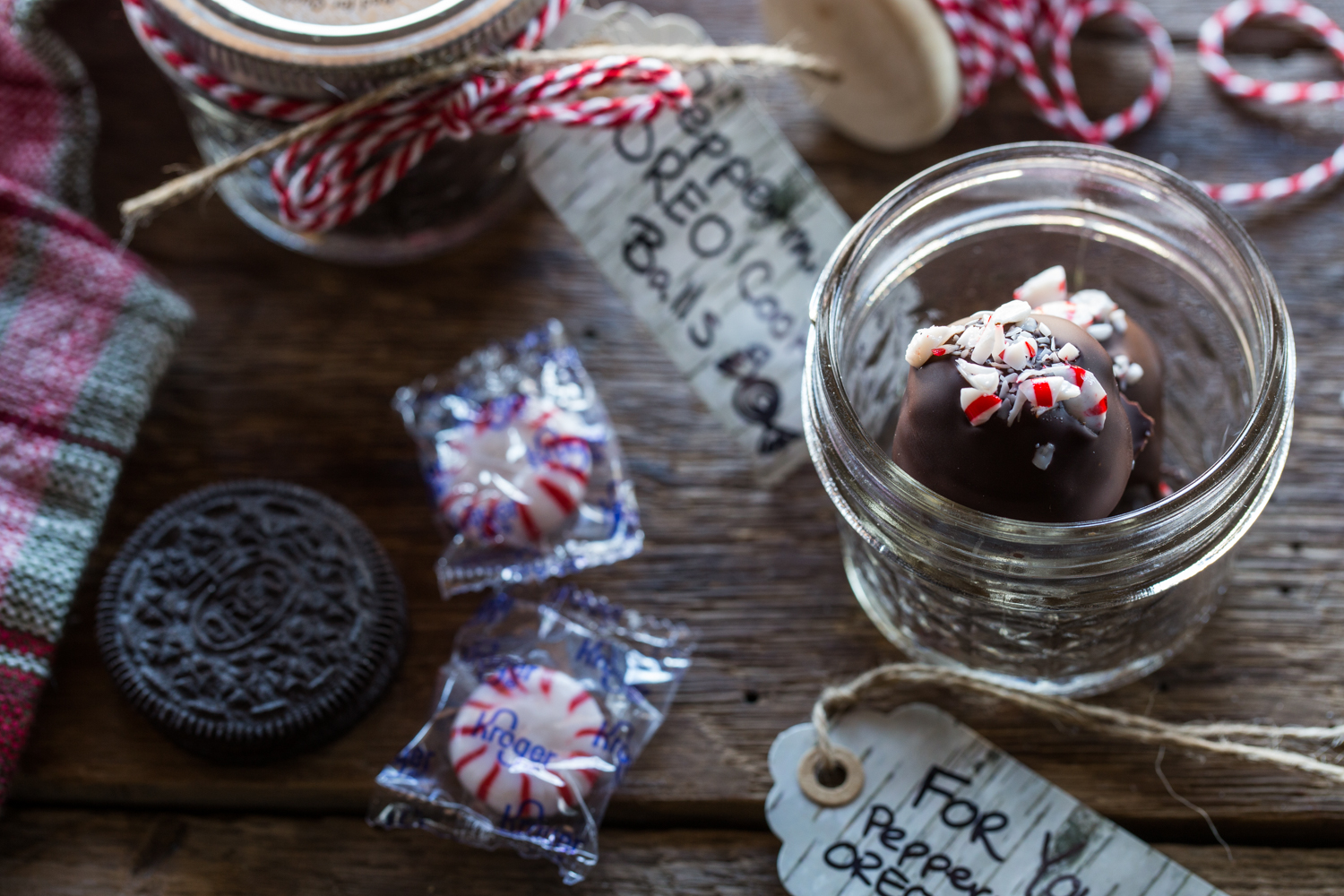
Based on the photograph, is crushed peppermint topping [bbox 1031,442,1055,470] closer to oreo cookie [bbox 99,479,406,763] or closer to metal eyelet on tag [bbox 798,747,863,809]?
metal eyelet on tag [bbox 798,747,863,809]

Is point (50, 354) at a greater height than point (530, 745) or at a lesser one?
greater

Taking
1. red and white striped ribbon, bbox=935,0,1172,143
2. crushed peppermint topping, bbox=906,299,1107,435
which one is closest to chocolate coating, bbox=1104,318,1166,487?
crushed peppermint topping, bbox=906,299,1107,435

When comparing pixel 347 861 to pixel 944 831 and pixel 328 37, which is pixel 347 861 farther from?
pixel 328 37

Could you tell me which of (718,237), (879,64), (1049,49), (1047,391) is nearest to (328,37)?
(718,237)

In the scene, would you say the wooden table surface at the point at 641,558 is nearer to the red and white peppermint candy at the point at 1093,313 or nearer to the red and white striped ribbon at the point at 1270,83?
the red and white striped ribbon at the point at 1270,83

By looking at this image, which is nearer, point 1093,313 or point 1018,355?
point 1018,355

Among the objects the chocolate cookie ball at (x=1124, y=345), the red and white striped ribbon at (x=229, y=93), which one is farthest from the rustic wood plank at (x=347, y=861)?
the red and white striped ribbon at (x=229, y=93)

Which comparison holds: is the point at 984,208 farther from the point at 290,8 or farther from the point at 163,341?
the point at 163,341
